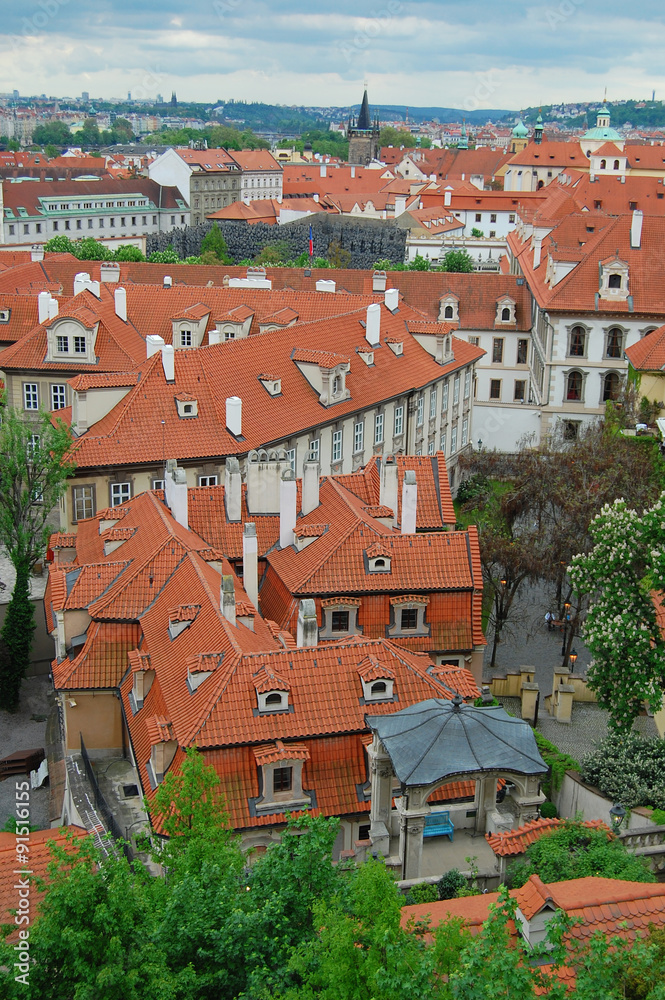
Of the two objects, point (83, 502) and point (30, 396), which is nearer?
point (83, 502)

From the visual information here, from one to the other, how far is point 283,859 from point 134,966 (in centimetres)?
310

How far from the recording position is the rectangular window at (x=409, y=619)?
3475 cm

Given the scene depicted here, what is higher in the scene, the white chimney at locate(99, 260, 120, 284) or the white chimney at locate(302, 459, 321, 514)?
the white chimney at locate(99, 260, 120, 284)

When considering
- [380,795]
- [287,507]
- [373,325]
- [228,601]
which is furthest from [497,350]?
[380,795]

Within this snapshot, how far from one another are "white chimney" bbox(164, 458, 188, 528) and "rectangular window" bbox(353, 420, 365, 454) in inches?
702

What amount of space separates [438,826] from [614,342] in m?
50.7

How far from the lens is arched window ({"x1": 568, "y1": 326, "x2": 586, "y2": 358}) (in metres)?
70.9

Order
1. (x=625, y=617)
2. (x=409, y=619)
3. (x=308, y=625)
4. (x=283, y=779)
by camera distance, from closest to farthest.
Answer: (x=283, y=779)
(x=625, y=617)
(x=308, y=625)
(x=409, y=619)

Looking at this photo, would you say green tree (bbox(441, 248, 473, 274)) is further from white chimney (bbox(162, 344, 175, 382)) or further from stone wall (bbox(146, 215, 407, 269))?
white chimney (bbox(162, 344, 175, 382))

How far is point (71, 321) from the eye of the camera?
56.1 meters

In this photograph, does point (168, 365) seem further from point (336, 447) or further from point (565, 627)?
point (565, 627)

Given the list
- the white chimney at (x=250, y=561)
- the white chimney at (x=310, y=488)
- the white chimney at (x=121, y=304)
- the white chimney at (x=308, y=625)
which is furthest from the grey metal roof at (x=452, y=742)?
the white chimney at (x=121, y=304)

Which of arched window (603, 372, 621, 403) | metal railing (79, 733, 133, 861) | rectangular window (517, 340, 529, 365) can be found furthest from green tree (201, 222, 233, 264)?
metal railing (79, 733, 133, 861)

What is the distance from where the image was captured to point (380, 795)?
82.9ft
